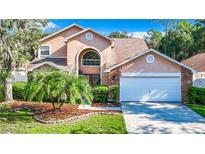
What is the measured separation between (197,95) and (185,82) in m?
1.04

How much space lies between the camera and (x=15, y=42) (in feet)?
45.5

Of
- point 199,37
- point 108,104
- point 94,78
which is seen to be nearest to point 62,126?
point 108,104

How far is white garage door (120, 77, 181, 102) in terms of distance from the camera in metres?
16.2

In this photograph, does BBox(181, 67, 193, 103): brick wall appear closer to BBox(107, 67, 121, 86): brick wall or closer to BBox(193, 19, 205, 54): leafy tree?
BBox(107, 67, 121, 86): brick wall

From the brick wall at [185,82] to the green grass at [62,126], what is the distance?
5902 millimetres

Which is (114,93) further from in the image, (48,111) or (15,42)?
(15,42)

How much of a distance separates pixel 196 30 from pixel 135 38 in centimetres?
597

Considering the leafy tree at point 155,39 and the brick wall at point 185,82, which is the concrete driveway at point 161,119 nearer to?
the brick wall at point 185,82

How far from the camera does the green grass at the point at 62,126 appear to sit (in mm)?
10250

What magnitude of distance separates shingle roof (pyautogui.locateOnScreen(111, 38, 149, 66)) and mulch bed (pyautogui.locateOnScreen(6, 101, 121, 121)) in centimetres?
634

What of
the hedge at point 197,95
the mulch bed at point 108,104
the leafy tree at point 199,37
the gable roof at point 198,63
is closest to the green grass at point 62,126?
the mulch bed at point 108,104

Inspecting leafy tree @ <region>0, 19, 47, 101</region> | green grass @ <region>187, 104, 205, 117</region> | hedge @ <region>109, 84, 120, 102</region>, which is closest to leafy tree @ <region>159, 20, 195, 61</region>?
green grass @ <region>187, 104, 205, 117</region>
